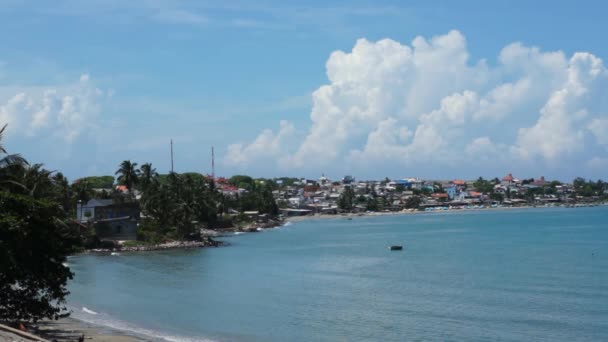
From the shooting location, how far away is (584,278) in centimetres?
5091

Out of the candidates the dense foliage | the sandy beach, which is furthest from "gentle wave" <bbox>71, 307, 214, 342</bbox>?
the dense foliage

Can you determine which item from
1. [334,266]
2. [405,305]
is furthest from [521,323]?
[334,266]

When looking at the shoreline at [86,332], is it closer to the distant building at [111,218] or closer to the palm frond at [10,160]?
the palm frond at [10,160]

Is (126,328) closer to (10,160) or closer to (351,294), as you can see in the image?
(10,160)

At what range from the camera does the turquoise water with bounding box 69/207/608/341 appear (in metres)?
33.5

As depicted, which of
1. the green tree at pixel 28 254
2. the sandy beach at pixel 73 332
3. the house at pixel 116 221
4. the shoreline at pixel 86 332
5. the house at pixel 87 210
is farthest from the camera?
the house at pixel 116 221

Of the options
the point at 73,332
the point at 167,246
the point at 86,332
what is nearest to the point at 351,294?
the point at 86,332

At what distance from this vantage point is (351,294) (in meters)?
44.9

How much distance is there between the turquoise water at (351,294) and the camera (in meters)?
33.5

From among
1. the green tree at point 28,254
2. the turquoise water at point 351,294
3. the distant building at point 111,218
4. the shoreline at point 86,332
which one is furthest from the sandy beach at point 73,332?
the distant building at point 111,218

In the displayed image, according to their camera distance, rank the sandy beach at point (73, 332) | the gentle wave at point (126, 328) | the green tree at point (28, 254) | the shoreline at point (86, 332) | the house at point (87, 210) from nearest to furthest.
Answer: the green tree at point (28, 254) < the sandy beach at point (73, 332) < the shoreline at point (86, 332) < the gentle wave at point (126, 328) < the house at point (87, 210)

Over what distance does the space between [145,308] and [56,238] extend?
13.3 metres

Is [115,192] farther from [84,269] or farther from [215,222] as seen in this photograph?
[84,269]

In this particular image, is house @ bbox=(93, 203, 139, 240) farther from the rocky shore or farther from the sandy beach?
the sandy beach
